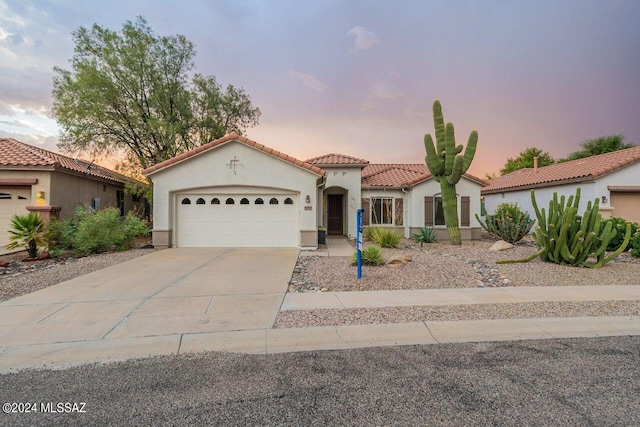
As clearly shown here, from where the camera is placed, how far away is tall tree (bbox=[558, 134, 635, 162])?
36.6 m

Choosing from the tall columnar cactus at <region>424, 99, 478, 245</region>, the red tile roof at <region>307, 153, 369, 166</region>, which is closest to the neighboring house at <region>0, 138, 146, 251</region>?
the red tile roof at <region>307, 153, 369, 166</region>

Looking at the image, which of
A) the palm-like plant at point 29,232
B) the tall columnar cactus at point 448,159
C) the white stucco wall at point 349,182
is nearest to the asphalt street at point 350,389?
the palm-like plant at point 29,232

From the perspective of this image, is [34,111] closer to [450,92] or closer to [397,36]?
[397,36]

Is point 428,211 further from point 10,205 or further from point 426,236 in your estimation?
point 10,205

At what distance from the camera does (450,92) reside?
16.3 m

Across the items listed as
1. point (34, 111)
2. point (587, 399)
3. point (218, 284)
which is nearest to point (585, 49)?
→ point (587, 399)

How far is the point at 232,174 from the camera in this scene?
43.1ft

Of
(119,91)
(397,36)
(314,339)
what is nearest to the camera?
(314,339)

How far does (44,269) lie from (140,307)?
6154 millimetres

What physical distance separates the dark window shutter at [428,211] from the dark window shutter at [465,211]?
168 centimetres


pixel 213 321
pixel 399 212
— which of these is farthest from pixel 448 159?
pixel 213 321

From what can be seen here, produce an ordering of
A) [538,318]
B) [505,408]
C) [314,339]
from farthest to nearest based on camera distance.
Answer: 1. [538,318]
2. [314,339]
3. [505,408]

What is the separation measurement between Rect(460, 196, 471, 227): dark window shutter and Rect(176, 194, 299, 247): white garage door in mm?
9657

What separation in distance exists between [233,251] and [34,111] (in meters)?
17.0
